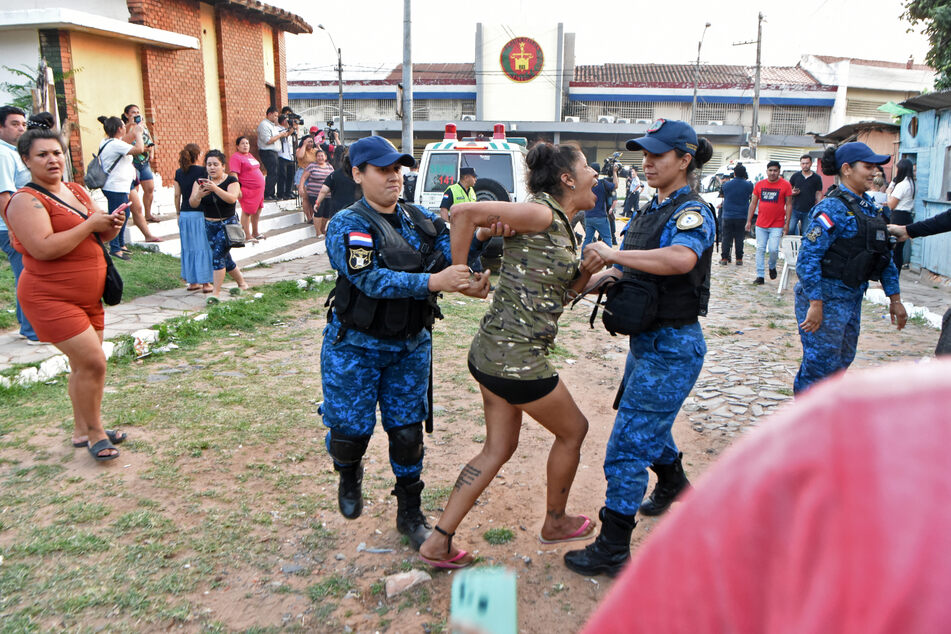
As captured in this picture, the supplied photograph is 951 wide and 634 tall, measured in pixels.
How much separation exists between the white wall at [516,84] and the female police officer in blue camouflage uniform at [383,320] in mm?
38951

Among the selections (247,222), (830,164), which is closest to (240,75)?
(247,222)

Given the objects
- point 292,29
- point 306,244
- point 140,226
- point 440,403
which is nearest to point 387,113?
point 292,29

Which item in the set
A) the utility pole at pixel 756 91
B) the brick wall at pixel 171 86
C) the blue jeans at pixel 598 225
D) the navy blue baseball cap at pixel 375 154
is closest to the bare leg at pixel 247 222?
the brick wall at pixel 171 86

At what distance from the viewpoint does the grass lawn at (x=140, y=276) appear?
7570 mm

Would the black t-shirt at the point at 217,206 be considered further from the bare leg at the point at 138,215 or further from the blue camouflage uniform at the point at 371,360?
the blue camouflage uniform at the point at 371,360

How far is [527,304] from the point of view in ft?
10.2

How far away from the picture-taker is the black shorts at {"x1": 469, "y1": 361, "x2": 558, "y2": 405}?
10.0 ft

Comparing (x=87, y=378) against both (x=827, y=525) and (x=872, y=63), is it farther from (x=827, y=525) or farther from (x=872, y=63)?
(x=872, y=63)

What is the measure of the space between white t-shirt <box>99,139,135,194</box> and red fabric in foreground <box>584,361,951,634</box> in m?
10.2

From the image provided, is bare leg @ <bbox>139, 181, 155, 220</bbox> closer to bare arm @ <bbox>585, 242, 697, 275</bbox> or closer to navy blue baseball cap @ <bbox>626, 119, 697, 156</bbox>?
navy blue baseball cap @ <bbox>626, 119, 697, 156</bbox>

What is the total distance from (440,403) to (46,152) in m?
3.14

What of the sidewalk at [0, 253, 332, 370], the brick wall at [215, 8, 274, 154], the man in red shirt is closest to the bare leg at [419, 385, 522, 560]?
the sidewalk at [0, 253, 332, 370]

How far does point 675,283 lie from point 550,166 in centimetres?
80

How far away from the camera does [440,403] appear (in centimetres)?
552
